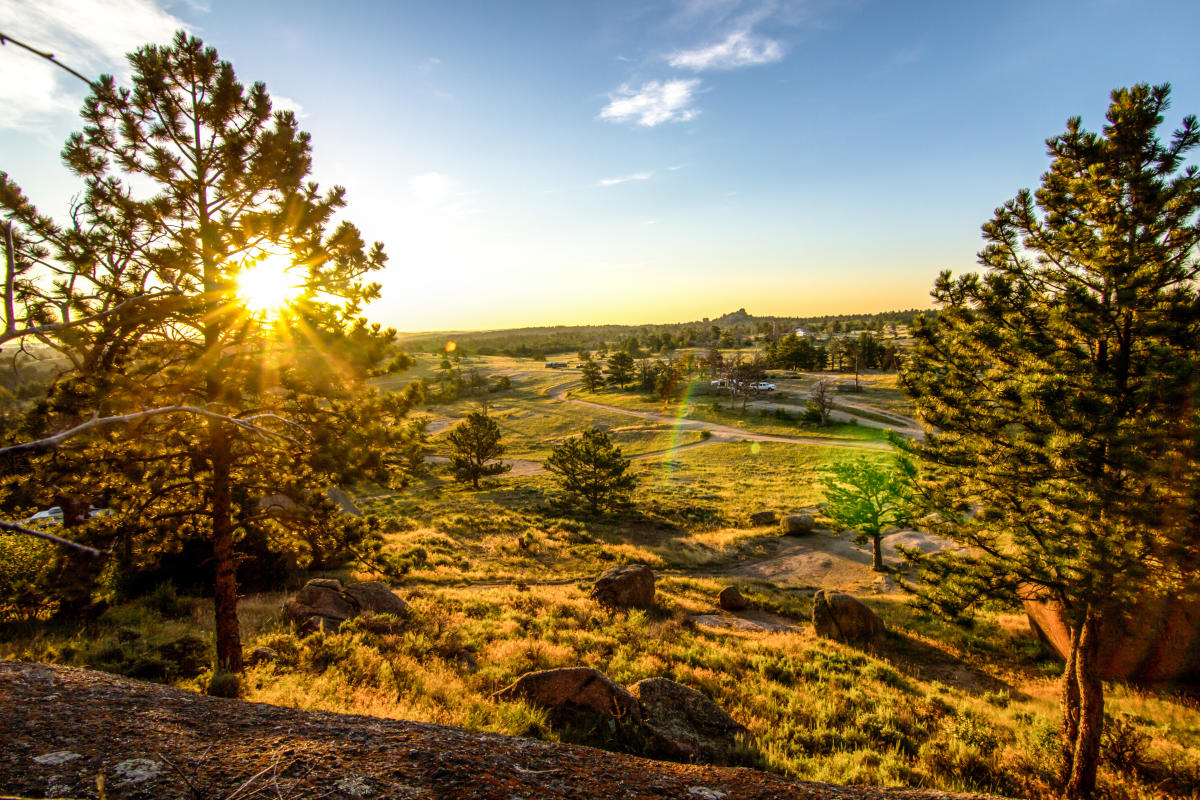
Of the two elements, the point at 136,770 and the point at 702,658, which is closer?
the point at 136,770

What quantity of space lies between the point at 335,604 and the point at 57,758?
9.82 metres

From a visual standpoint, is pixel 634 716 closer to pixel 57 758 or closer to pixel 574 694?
pixel 574 694

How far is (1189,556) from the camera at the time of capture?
23.1 feet

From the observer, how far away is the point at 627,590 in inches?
655

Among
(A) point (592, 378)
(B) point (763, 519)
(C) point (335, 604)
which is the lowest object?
Answer: (B) point (763, 519)

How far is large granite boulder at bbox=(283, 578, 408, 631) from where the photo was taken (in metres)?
11.8

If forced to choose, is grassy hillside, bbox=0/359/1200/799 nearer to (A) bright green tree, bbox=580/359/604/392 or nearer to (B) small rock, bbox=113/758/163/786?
(B) small rock, bbox=113/758/163/786

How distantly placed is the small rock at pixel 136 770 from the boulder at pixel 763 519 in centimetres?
3233

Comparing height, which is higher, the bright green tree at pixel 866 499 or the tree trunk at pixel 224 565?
the tree trunk at pixel 224 565

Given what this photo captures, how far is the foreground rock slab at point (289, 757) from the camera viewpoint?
11.2ft

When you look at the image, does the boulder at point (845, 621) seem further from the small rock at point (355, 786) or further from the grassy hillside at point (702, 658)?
the small rock at point (355, 786)

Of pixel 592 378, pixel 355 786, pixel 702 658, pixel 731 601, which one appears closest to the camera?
pixel 355 786

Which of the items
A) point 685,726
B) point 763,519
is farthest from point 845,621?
point 763,519

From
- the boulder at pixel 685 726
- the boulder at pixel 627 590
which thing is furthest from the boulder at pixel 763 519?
the boulder at pixel 685 726
